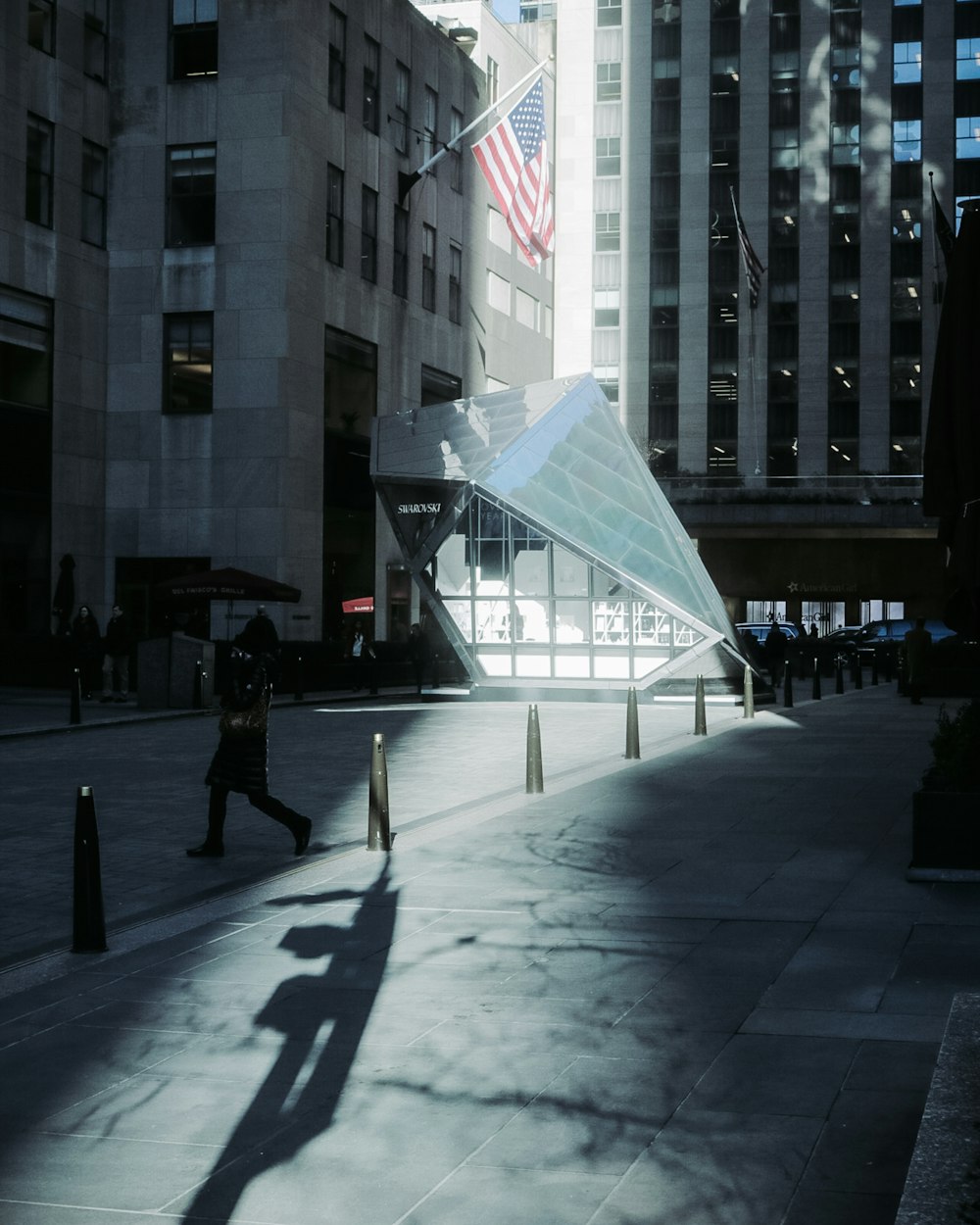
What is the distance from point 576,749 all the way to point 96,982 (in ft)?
44.7

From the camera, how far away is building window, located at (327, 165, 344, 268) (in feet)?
146

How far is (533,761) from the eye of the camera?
15430 mm

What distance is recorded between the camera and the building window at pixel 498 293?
5972 centimetres

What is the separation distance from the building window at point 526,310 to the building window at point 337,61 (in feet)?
59.2

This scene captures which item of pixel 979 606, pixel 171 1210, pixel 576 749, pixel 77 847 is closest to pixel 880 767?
pixel 576 749

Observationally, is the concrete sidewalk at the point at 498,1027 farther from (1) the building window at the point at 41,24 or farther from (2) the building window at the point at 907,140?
(2) the building window at the point at 907,140

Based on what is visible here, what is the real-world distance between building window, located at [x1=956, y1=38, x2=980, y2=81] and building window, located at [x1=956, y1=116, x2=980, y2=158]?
7.56 ft

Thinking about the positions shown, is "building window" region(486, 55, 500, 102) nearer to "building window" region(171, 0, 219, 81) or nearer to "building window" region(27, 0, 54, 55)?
"building window" region(171, 0, 219, 81)

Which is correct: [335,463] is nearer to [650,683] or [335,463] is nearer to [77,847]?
[650,683]

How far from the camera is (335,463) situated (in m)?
44.9

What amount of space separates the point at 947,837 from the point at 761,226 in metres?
75.4

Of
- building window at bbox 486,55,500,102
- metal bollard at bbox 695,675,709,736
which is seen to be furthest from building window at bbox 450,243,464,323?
metal bollard at bbox 695,675,709,736

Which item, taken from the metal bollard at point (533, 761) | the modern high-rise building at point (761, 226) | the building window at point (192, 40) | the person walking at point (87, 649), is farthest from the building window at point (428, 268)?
the metal bollard at point (533, 761)

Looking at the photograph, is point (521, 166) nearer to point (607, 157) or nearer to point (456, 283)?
point (456, 283)
